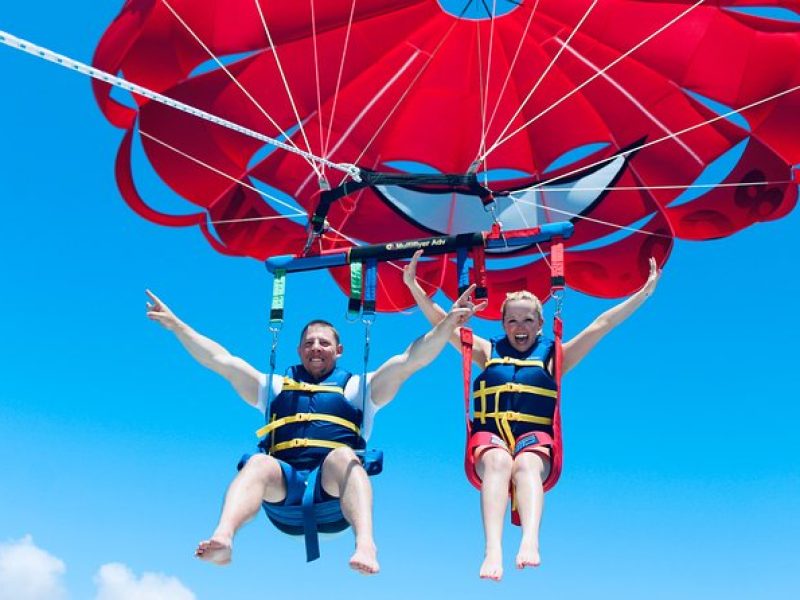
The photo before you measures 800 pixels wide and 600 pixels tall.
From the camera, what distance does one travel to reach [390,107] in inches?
323

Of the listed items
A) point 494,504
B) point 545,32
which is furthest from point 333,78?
point 494,504

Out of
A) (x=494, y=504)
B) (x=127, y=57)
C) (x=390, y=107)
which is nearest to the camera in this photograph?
(x=494, y=504)

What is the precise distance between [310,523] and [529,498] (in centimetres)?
103

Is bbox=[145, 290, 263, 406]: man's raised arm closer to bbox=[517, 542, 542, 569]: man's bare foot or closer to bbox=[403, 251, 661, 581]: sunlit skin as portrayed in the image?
bbox=[403, 251, 661, 581]: sunlit skin

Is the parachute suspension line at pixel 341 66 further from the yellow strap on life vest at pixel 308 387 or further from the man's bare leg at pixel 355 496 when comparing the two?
the man's bare leg at pixel 355 496

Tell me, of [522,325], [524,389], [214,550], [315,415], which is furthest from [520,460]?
[214,550]

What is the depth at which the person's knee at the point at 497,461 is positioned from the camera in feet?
17.2

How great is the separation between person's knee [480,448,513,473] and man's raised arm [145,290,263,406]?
1254 millimetres

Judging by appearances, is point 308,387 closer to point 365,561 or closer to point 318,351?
point 318,351

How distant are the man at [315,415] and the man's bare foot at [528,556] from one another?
64cm

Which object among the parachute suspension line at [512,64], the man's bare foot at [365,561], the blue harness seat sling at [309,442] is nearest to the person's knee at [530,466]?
the blue harness seat sling at [309,442]

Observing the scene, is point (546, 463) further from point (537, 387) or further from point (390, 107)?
point (390, 107)

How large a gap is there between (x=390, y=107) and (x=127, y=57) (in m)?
2.02

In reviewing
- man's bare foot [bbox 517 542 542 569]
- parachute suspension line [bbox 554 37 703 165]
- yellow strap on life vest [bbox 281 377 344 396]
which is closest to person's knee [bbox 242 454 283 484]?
yellow strap on life vest [bbox 281 377 344 396]
